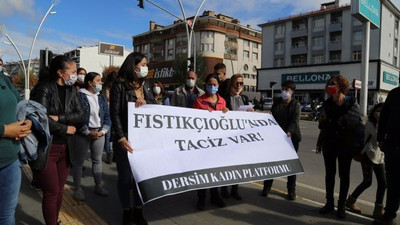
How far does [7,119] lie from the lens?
222cm

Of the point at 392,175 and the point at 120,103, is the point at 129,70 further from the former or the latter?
the point at 392,175

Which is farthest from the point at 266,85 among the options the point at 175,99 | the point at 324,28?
the point at 175,99

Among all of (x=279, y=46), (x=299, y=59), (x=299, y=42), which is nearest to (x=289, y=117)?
(x=299, y=59)

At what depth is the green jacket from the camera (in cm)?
217

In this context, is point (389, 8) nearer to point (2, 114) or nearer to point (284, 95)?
point (284, 95)

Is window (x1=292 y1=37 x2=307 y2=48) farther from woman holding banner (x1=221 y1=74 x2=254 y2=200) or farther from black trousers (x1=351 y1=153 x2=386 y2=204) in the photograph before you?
black trousers (x1=351 y1=153 x2=386 y2=204)

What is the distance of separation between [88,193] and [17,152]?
257 centimetres

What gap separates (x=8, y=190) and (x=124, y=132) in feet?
4.35

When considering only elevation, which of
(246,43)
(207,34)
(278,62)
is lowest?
(278,62)

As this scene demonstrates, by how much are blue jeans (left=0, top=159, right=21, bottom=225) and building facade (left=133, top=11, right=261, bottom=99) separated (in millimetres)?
50460

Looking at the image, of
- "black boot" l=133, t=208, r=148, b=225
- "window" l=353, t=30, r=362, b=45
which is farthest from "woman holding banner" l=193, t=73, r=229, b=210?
"window" l=353, t=30, r=362, b=45

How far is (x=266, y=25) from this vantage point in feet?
177

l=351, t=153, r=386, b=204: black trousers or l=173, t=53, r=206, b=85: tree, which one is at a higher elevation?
l=173, t=53, r=206, b=85: tree

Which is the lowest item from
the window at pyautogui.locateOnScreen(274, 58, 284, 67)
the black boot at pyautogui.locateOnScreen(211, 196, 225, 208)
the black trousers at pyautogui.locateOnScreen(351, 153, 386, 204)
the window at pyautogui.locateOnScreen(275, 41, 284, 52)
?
the black boot at pyautogui.locateOnScreen(211, 196, 225, 208)
